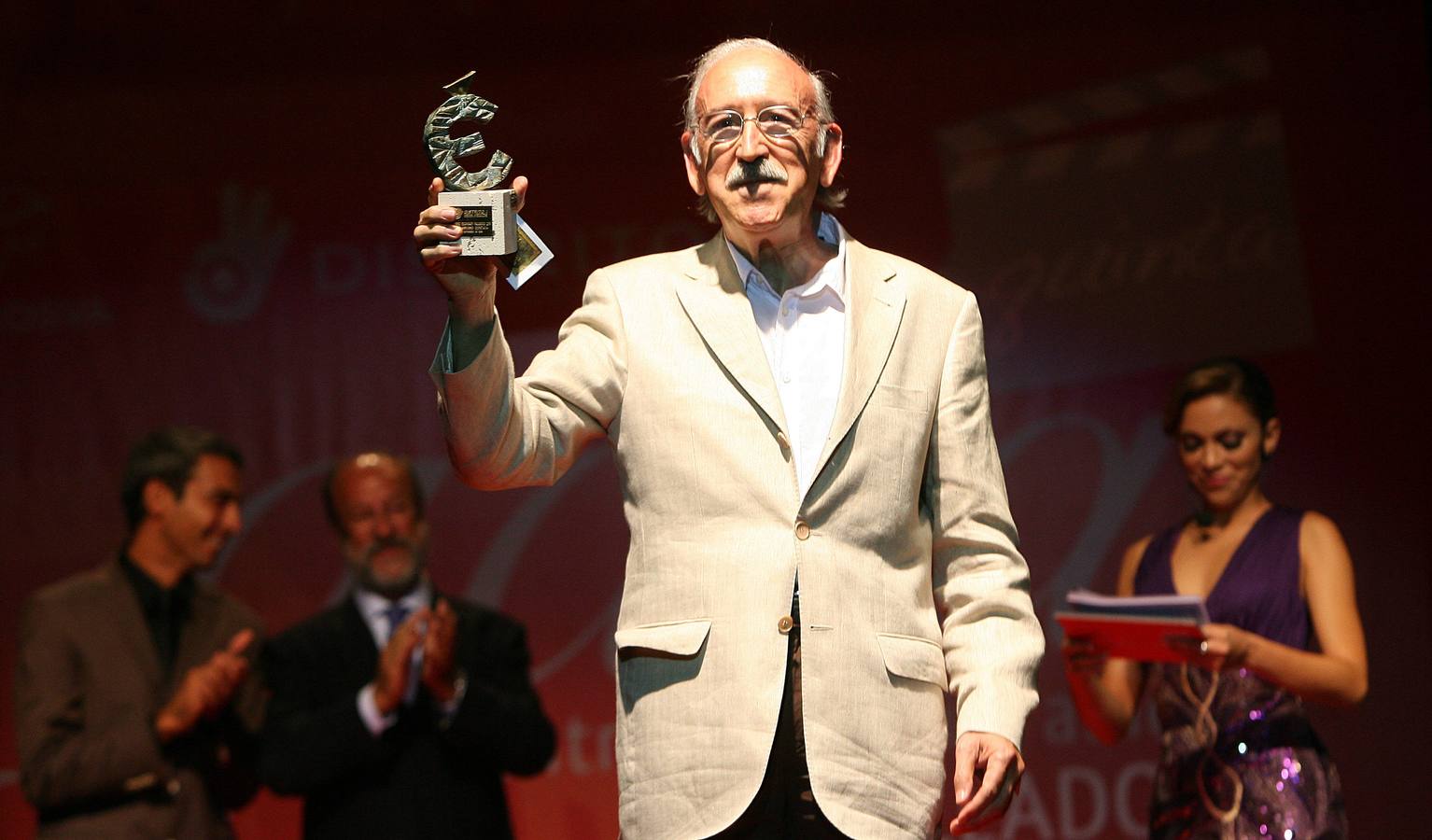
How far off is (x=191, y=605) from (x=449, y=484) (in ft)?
3.83

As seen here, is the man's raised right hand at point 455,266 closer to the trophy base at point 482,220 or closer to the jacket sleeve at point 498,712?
the trophy base at point 482,220

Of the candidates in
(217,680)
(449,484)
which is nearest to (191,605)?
(217,680)

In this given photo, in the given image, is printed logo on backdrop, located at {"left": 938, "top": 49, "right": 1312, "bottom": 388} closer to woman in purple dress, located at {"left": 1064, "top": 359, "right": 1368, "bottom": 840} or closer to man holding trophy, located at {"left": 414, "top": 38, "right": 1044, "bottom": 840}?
woman in purple dress, located at {"left": 1064, "top": 359, "right": 1368, "bottom": 840}

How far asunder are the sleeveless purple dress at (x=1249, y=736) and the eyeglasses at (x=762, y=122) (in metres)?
1.82

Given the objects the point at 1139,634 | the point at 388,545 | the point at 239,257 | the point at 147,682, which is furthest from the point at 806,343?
the point at 239,257

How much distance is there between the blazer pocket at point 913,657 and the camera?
2.05 meters

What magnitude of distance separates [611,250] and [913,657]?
120 inches

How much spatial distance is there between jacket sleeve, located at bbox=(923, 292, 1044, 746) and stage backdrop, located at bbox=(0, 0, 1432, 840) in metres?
2.74

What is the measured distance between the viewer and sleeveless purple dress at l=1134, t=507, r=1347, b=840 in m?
3.35

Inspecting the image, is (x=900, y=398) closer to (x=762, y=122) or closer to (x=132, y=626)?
(x=762, y=122)

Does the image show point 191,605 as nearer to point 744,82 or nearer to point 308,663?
point 308,663

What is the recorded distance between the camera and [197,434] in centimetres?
421

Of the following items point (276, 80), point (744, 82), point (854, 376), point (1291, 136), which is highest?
point (276, 80)

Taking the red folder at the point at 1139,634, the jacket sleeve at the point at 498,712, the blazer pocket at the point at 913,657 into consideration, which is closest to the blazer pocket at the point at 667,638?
the blazer pocket at the point at 913,657
